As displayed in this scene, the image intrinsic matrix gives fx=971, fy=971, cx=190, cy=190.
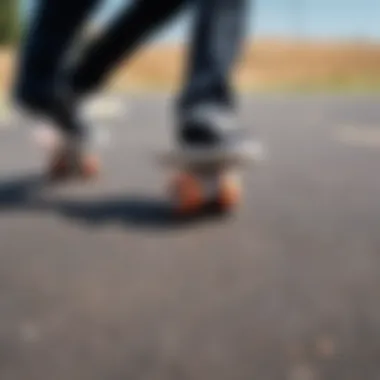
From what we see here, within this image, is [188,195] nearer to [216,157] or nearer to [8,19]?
[216,157]

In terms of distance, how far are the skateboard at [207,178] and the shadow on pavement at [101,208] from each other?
1.3 inches

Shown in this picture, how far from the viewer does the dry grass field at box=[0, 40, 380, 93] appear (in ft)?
39.0

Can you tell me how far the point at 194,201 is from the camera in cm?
193

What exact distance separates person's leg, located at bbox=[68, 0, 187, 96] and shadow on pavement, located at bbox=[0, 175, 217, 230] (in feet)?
0.94

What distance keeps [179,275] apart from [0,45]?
15.8 metres

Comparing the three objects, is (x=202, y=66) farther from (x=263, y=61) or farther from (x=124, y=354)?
(x=263, y=61)

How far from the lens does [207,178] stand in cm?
196

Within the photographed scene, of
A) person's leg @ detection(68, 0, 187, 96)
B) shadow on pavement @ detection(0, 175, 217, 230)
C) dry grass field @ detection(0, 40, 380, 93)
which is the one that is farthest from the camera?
dry grass field @ detection(0, 40, 380, 93)

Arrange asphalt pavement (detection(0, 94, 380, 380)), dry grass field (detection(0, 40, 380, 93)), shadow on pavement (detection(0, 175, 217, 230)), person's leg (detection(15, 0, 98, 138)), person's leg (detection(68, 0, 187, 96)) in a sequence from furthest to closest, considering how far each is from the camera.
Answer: dry grass field (detection(0, 40, 380, 93)) < person's leg (detection(68, 0, 187, 96)) < person's leg (detection(15, 0, 98, 138)) < shadow on pavement (detection(0, 175, 217, 230)) < asphalt pavement (detection(0, 94, 380, 380))

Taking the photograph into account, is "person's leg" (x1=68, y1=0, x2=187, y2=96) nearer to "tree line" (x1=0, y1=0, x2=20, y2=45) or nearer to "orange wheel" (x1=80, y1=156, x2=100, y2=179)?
"orange wheel" (x1=80, y1=156, x2=100, y2=179)

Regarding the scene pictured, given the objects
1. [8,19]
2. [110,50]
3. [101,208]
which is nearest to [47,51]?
[110,50]

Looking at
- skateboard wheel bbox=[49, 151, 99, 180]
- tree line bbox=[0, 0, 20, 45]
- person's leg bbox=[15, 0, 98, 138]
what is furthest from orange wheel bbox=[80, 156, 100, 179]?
tree line bbox=[0, 0, 20, 45]

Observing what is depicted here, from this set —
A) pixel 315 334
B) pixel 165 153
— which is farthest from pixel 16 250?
pixel 315 334

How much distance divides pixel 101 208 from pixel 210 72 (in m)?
0.37
